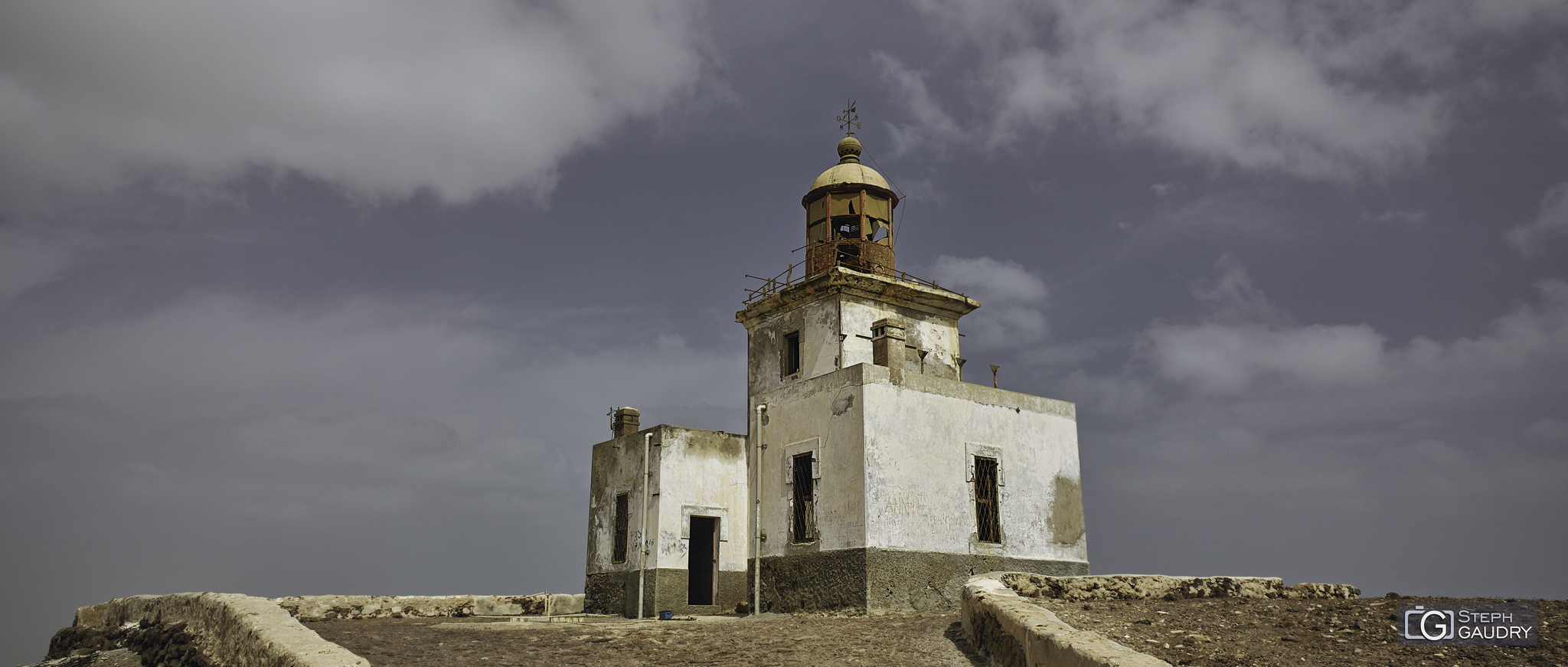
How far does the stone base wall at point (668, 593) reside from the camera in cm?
1703

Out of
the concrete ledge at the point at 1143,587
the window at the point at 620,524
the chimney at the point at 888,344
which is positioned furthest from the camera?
the window at the point at 620,524

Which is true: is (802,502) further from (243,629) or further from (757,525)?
(243,629)

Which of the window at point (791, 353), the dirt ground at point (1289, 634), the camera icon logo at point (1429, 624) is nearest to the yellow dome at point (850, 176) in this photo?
the window at point (791, 353)

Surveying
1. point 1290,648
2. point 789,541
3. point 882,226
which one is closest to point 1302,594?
point 1290,648

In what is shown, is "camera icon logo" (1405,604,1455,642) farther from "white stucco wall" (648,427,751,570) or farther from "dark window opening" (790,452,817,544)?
"white stucco wall" (648,427,751,570)

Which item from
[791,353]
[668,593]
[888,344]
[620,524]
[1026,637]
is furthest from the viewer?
[791,353]

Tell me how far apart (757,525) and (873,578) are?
9.59ft

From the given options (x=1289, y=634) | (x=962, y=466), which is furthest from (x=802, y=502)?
(x=1289, y=634)

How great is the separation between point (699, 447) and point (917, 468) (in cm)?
415

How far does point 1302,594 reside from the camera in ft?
35.4

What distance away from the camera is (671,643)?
33.4ft

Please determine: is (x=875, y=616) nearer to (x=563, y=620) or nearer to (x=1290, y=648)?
(x=563, y=620)

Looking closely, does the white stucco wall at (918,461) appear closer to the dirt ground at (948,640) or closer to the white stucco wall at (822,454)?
the white stucco wall at (822,454)

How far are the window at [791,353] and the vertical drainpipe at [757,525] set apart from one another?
1.39 meters
